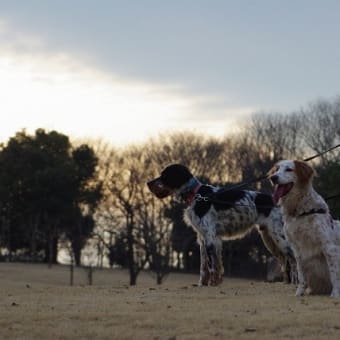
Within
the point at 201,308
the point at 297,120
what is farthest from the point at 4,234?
the point at 201,308

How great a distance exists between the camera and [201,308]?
30.9 ft

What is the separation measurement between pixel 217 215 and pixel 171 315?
18.3 ft

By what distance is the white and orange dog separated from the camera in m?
10.6

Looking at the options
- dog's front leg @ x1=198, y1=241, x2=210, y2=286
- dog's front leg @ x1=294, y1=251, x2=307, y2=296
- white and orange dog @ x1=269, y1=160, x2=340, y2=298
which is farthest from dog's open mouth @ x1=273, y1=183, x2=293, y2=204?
dog's front leg @ x1=198, y1=241, x2=210, y2=286

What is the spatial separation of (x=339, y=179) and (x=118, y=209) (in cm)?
2262

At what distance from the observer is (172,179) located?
47.1 feet

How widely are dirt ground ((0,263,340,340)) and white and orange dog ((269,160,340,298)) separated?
43 cm

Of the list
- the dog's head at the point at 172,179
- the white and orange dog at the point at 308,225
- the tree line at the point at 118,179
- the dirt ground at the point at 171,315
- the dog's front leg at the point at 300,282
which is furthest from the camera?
the tree line at the point at 118,179

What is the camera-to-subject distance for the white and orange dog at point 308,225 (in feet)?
34.6

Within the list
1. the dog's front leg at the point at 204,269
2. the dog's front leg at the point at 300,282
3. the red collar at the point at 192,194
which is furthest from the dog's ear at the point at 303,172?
the dog's front leg at the point at 204,269

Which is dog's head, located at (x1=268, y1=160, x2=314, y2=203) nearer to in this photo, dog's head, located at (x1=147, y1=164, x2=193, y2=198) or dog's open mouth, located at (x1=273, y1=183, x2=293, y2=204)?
dog's open mouth, located at (x1=273, y1=183, x2=293, y2=204)

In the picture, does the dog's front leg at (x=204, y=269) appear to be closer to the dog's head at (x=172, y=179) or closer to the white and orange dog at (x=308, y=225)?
the dog's head at (x=172, y=179)

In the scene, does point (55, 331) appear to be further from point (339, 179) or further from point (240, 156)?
point (240, 156)

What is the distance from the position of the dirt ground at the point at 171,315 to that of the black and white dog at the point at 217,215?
187 centimetres
